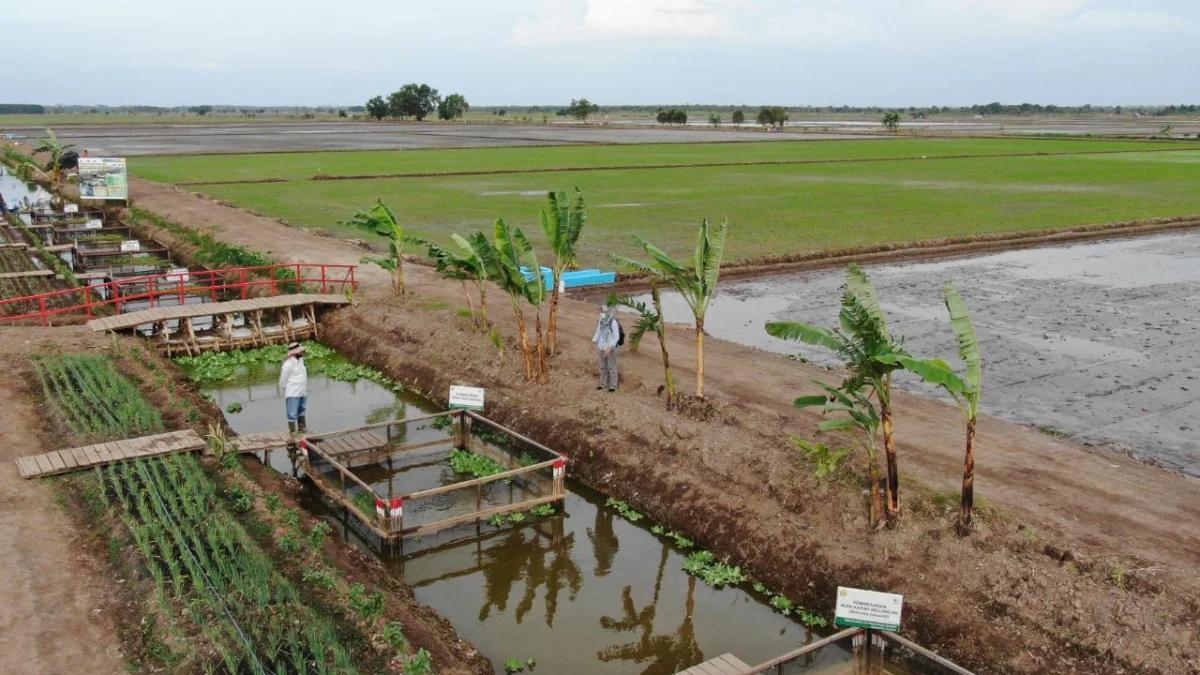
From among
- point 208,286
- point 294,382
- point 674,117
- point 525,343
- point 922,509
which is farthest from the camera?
point 674,117

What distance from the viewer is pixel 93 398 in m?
14.8

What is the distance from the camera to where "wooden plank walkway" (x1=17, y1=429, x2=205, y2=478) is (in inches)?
479

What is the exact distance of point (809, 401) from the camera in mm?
10742

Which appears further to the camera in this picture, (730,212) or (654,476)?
(730,212)

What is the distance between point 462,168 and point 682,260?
33404 mm

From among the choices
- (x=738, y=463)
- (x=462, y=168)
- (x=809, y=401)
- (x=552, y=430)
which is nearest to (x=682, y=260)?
(x=552, y=430)

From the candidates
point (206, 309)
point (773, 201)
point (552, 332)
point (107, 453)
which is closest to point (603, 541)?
point (552, 332)

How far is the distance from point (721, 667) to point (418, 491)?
5.93 m

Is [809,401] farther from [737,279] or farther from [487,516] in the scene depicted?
[737,279]

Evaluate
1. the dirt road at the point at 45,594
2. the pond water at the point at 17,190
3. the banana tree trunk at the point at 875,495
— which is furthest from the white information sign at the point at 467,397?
the pond water at the point at 17,190

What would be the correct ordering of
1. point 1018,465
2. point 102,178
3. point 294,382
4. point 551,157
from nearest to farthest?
point 1018,465, point 294,382, point 102,178, point 551,157

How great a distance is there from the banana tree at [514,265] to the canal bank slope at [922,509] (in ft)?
2.55

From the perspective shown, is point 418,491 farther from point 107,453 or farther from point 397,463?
point 107,453

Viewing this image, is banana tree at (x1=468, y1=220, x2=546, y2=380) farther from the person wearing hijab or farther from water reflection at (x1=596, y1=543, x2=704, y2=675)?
water reflection at (x1=596, y1=543, x2=704, y2=675)
